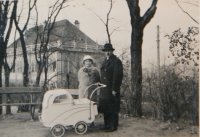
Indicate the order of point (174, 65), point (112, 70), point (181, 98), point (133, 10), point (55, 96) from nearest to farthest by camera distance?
point (55, 96)
point (112, 70)
point (181, 98)
point (174, 65)
point (133, 10)

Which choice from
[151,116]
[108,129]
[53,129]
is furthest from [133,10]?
[53,129]

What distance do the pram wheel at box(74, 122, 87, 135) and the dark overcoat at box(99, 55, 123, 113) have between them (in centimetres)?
51

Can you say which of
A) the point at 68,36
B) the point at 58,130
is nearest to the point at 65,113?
the point at 58,130

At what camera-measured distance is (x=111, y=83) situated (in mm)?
5641

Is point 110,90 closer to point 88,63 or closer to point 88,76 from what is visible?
point 88,76

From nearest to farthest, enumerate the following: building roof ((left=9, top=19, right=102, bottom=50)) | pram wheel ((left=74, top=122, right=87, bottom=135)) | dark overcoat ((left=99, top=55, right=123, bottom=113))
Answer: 1. pram wheel ((left=74, top=122, right=87, bottom=135))
2. dark overcoat ((left=99, top=55, right=123, bottom=113))
3. building roof ((left=9, top=19, right=102, bottom=50))

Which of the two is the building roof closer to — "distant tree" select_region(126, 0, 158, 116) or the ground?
"distant tree" select_region(126, 0, 158, 116)

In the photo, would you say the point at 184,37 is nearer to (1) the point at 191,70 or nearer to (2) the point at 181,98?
(1) the point at 191,70

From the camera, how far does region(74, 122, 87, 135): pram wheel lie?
5.36 meters

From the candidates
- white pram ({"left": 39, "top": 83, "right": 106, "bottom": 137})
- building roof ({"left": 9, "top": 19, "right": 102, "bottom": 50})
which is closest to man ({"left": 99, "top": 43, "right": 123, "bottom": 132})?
white pram ({"left": 39, "top": 83, "right": 106, "bottom": 137})

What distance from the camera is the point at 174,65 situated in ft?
22.5

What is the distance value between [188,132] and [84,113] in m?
1.95

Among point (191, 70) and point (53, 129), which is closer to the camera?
point (53, 129)

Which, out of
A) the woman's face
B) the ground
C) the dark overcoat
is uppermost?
the woman's face
